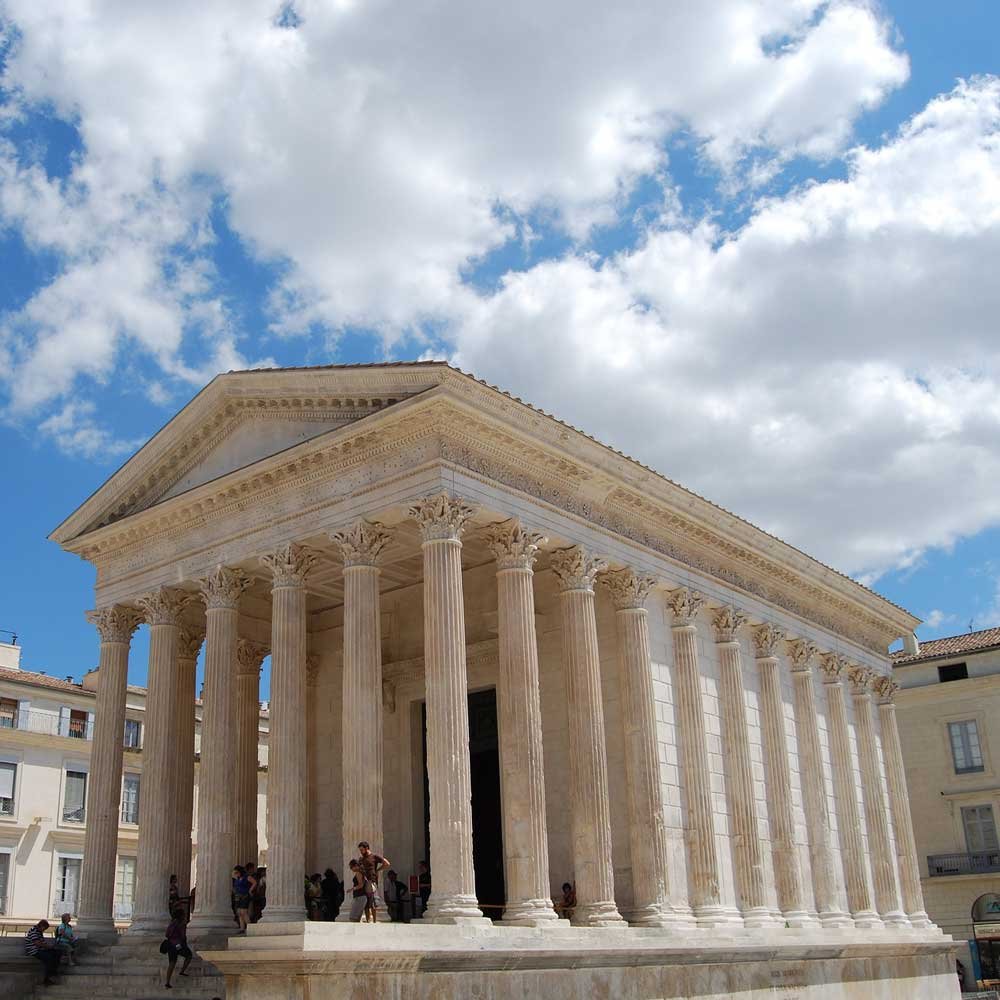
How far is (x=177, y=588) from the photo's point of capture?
890 inches

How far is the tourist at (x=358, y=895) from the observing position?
16.2 m

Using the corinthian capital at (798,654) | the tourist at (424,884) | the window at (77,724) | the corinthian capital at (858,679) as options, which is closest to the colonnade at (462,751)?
the corinthian capital at (798,654)

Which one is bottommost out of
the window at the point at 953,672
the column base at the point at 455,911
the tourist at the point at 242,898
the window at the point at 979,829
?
the column base at the point at 455,911

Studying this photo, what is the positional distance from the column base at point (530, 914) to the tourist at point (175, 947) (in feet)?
16.1

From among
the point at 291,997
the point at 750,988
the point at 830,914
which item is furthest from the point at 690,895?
the point at 291,997

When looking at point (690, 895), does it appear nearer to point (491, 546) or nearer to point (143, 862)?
point (491, 546)

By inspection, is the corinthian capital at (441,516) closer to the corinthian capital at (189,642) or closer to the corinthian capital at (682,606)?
the corinthian capital at (682,606)

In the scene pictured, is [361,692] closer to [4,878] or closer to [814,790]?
[814,790]

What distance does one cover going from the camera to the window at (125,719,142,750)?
40.1 m

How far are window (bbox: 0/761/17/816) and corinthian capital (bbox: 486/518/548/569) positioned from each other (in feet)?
72.0

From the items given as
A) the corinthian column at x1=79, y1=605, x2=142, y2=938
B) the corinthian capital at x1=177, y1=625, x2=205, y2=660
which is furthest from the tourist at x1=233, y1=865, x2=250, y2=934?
the corinthian capital at x1=177, y1=625, x2=205, y2=660

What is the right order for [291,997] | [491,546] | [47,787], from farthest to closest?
[47,787]
[491,546]
[291,997]

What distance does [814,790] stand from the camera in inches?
1061

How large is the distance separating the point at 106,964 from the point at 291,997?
7.33m
